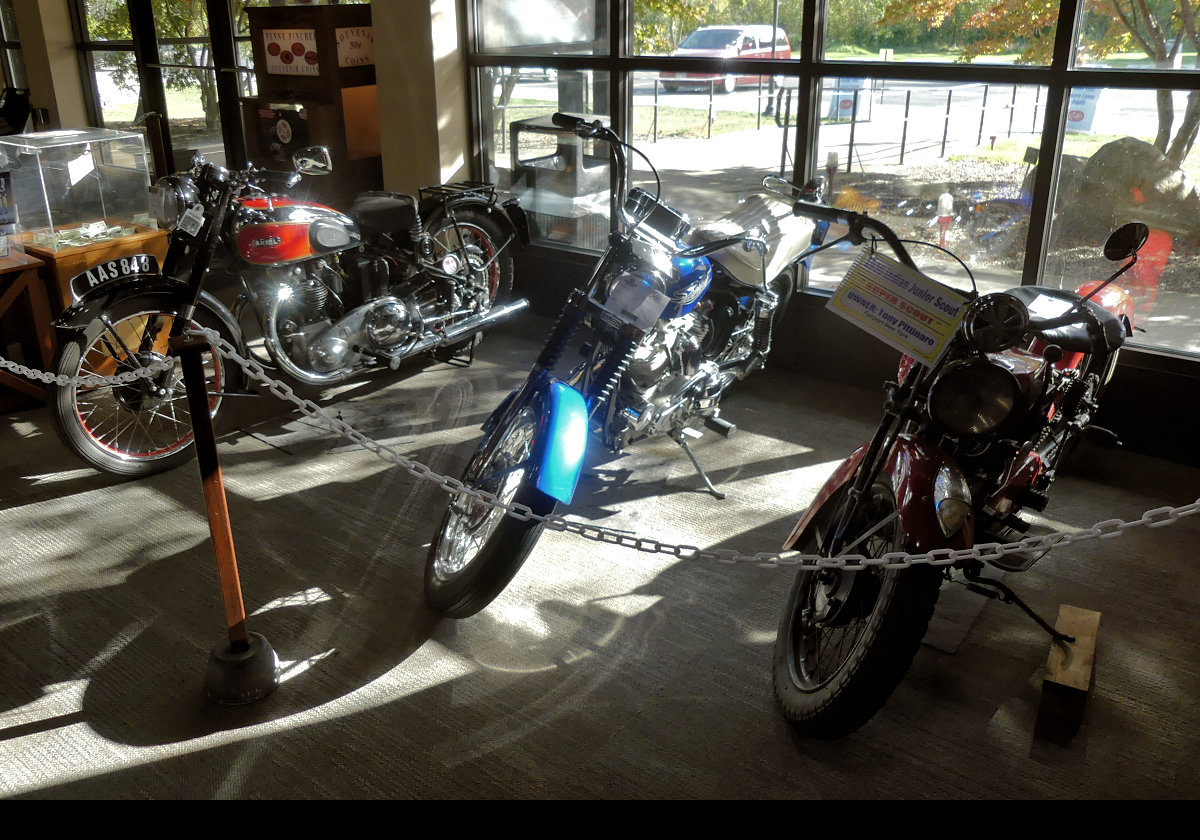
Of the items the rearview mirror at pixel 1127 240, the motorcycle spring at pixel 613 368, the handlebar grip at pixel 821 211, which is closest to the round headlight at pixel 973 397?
the handlebar grip at pixel 821 211

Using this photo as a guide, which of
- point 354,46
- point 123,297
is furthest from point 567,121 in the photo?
point 354,46

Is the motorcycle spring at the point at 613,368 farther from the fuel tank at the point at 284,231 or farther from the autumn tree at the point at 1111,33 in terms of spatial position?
the autumn tree at the point at 1111,33

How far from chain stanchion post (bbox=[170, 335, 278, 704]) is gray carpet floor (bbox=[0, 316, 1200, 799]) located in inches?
2.2

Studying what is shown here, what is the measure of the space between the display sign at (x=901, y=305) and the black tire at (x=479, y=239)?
2778mm

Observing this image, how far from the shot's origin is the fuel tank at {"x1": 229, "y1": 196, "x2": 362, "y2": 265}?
3.80 meters

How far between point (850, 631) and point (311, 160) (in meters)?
2.89

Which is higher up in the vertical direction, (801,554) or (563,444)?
(563,444)

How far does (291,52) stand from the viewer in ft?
18.8

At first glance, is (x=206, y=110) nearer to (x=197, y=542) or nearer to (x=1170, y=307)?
(x=197, y=542)

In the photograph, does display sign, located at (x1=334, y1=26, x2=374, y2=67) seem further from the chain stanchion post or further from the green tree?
the chain stanchion post

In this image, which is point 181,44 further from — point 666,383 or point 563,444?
point 563,444

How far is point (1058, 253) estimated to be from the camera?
13.0 feet

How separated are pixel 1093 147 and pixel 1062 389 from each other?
5.69 feet

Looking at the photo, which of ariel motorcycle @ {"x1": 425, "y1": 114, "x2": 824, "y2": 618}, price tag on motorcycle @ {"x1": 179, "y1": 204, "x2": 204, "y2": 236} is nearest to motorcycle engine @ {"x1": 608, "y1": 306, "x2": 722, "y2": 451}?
ariel motorcycle @ {"x1": 425, "y1": 114, "x2": 824, "y2": 618}
